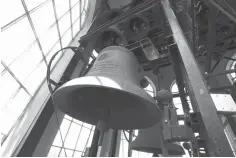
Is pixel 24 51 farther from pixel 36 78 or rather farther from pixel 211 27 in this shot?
pixel 211 27

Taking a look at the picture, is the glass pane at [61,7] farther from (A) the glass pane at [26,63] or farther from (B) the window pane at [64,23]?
(A) the glass pane at [26,63]

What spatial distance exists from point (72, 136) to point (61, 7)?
3.14m

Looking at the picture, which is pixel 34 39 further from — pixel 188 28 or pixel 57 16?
pixel 188 28

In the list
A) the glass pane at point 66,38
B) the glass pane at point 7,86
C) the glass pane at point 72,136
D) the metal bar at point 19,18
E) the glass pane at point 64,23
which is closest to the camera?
the metal bar at point 19,18

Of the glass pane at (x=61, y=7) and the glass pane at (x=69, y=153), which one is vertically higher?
the glass pane at (x=61, y=7)

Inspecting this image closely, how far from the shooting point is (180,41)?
3.07ft

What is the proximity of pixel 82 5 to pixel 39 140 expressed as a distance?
3313 mm

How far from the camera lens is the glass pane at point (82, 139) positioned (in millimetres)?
3896

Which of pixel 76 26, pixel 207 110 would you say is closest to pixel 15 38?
pixel 76 26

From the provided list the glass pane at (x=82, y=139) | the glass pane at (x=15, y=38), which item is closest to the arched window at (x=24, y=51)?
the glass pane at (x=15, y=38)

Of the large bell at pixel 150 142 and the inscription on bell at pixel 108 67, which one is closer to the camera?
the inscription on bell at pixel 108 67

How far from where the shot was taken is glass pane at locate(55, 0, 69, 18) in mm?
2818

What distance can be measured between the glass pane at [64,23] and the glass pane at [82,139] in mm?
2745

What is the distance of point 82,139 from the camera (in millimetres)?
4039
